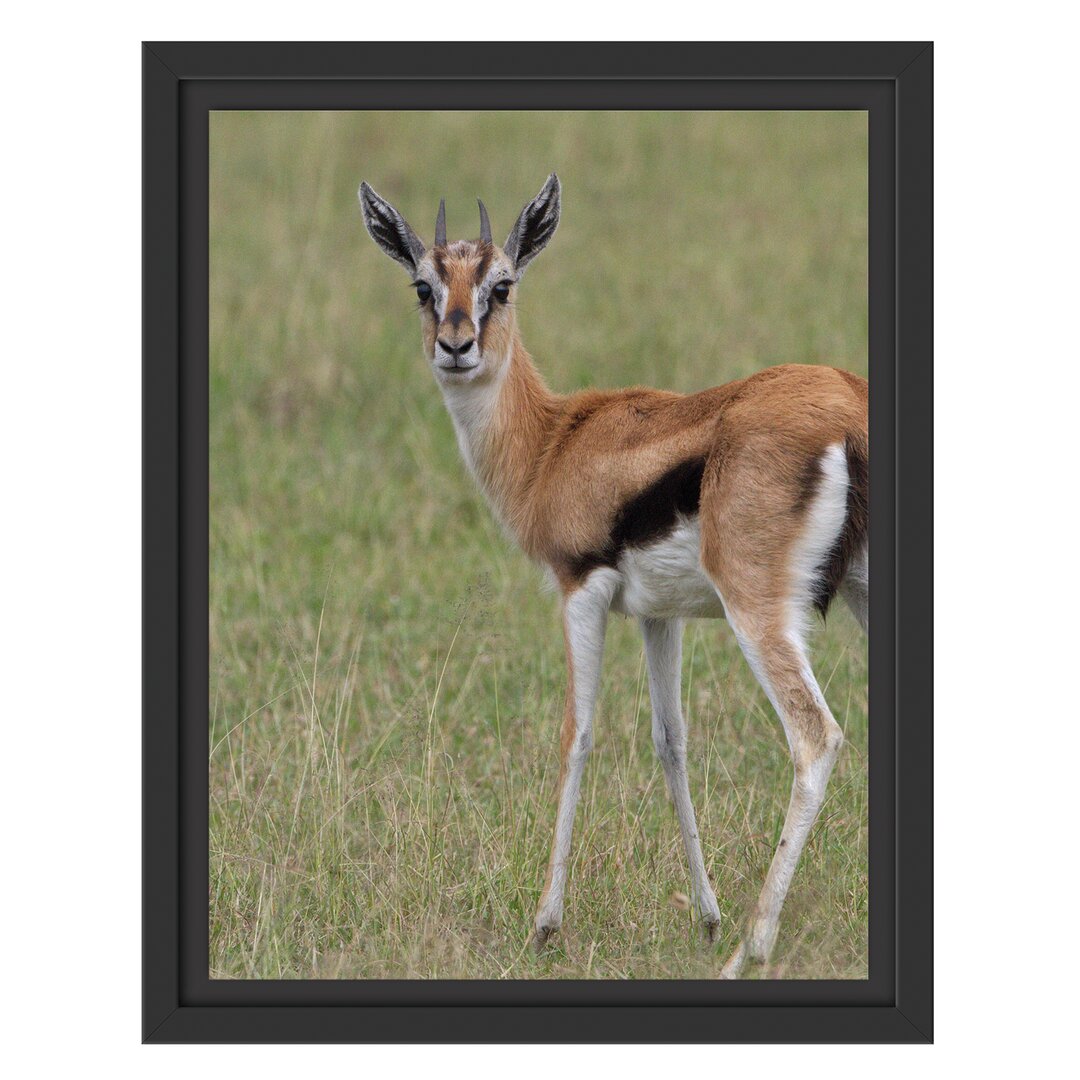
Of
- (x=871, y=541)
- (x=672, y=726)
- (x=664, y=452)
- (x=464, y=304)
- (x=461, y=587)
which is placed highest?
(x=464, y=304)

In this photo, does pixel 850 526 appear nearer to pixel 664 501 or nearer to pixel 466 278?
pixel 664 501

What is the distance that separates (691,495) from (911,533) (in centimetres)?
71

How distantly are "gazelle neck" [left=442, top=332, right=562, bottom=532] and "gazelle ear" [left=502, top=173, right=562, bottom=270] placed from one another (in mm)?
341

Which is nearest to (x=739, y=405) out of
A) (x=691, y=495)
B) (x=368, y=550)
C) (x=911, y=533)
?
(x=691, y=495)

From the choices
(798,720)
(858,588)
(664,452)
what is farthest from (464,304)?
(798,720)

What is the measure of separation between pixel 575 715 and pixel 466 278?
1.60 m

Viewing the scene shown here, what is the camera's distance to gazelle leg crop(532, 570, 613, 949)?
212 inches

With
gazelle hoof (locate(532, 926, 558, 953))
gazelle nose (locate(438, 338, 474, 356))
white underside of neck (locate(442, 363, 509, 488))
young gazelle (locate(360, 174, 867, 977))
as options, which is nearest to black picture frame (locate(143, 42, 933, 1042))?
young gazelle (locate(360, 174, 867, 977))

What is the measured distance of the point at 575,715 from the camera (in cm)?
544

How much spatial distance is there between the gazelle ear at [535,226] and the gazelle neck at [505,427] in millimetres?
341

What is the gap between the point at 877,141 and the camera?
501 cm

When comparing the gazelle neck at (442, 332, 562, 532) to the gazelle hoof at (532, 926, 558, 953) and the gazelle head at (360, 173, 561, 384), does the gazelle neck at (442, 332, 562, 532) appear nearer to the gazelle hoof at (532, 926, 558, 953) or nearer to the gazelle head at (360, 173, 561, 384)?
the gazelle head at (360, 173, 561, 384)

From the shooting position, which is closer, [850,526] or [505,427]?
[850,526]

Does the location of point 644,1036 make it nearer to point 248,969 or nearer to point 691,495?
point 248,969
